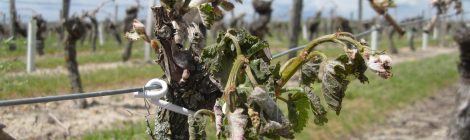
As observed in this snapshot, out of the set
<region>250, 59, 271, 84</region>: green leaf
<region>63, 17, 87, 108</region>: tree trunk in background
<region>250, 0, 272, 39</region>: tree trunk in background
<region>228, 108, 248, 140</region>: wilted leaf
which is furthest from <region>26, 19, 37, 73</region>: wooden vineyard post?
<region>228, 108, 248, 140</region>: wilted leaf

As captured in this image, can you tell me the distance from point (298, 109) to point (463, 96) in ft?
11.3

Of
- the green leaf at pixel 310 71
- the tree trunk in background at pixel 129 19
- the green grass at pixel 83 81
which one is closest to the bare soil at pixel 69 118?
the green grass at pixel 83 81

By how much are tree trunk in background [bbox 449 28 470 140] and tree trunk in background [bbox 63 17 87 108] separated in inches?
155

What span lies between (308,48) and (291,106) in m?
0.14

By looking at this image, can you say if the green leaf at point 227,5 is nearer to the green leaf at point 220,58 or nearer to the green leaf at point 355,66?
the green leaf at point 220,58

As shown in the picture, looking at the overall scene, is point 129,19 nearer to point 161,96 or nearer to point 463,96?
point 463,96

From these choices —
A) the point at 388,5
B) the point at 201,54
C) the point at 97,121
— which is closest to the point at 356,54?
the point at 201,54

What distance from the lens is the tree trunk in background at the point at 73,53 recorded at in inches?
268

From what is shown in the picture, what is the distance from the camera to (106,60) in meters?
14.5

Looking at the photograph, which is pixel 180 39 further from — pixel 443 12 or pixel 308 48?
pixel 443 12

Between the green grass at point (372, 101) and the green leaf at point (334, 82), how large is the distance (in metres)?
3.47

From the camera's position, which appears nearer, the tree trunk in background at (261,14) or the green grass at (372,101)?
the green grass at (372,101)

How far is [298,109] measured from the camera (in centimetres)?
140

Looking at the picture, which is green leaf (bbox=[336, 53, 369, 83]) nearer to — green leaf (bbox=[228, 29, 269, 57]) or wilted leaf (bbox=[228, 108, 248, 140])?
green leaf (bbox=[228, 29, 269, 57])
